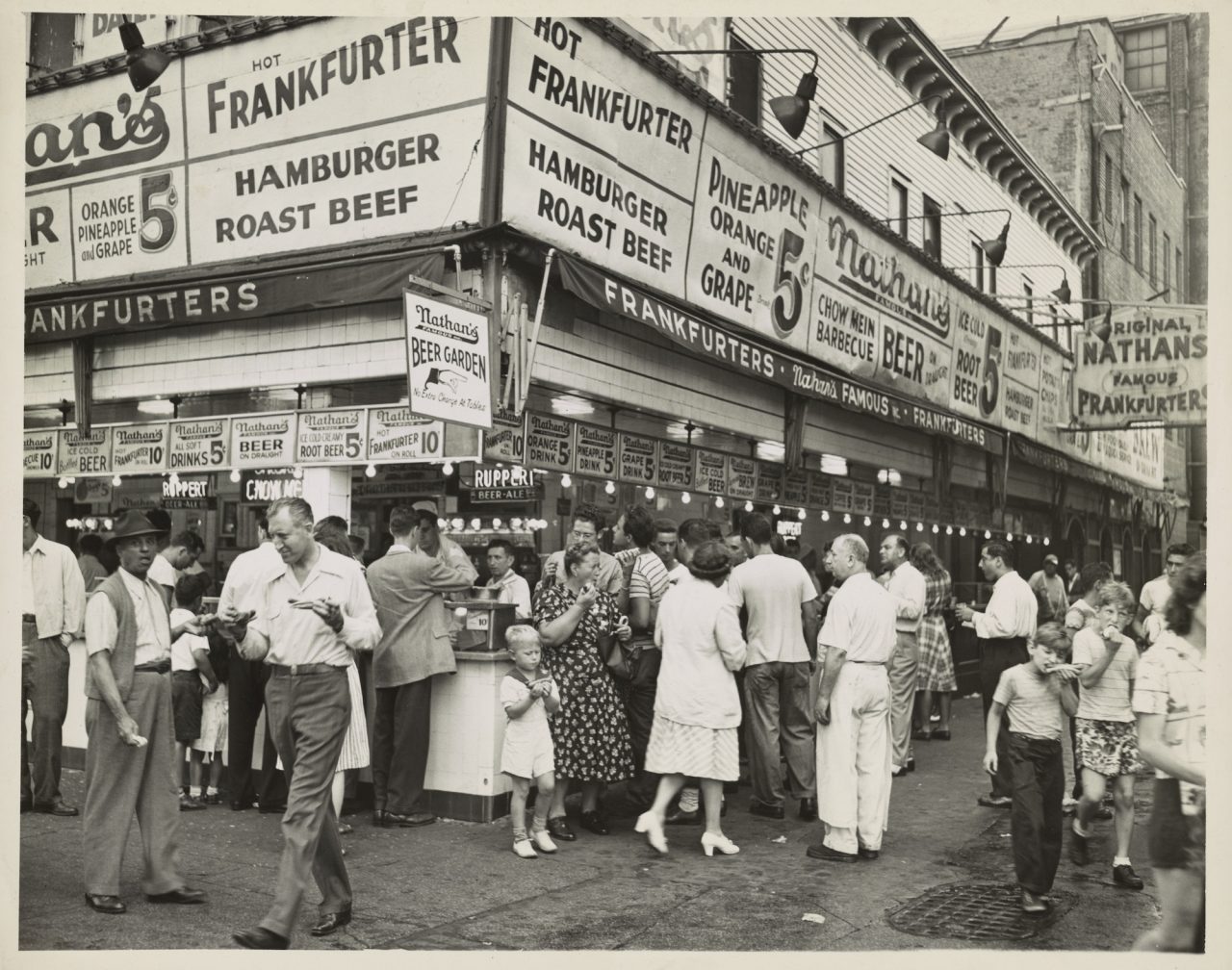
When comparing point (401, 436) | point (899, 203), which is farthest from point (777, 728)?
point (899, 203)

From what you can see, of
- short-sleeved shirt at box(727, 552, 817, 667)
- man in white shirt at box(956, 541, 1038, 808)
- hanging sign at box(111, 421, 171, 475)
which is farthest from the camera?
hanging sign at box(111, 421, 171, 475)

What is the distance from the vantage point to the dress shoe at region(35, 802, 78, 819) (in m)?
7.58

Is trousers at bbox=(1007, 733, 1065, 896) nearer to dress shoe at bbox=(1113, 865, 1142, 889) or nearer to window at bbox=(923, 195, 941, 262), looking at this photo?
dress shoe at bbox=(1113, 865, 1142, 889)

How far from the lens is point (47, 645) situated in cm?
784

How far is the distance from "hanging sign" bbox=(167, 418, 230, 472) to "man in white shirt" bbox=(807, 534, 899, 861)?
5241 millimetres

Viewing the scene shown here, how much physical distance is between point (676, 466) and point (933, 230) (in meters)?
8.43

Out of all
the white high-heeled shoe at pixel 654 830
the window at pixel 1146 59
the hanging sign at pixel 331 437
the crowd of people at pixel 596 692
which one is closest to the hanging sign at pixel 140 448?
the crowd of people at pixel 596 692

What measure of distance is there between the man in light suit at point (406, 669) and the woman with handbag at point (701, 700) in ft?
4.90

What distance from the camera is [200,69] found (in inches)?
Result: 370

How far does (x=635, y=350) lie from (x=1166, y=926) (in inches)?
263

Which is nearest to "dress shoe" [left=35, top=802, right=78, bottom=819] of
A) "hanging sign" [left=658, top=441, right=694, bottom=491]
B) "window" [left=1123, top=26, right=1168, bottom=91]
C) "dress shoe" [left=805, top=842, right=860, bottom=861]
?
"dress shoe" [left=805, top=842, right=860, bottom=861]
